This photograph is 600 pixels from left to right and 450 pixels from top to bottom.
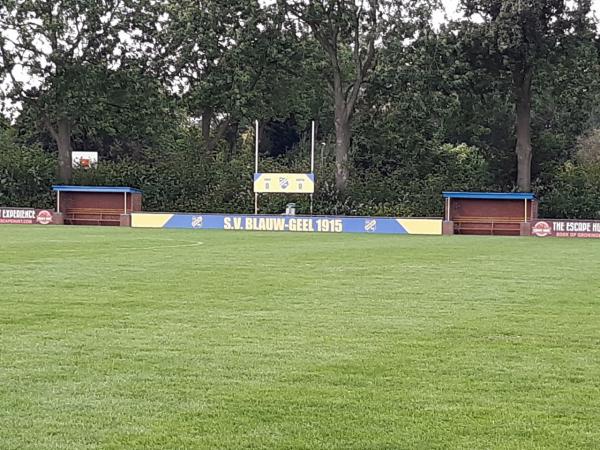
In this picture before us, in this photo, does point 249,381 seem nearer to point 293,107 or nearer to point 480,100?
point 480,100

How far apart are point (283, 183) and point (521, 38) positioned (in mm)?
16686

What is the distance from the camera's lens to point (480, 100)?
216 ft

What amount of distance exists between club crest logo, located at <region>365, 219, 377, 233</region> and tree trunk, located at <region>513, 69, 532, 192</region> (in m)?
13.5

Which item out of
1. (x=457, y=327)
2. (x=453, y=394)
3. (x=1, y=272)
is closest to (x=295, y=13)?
(x=1, y=272)

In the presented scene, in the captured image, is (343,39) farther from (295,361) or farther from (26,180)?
(295,361)

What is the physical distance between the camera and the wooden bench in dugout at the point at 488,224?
5694 cm

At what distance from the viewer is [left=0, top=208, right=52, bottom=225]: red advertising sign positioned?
59.7 m

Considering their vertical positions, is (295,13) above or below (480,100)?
above

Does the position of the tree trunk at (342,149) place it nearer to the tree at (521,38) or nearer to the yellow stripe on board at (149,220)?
the tree at (521,38)

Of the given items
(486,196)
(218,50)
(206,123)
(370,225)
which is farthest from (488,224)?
(206,123)

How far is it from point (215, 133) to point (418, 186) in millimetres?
16841

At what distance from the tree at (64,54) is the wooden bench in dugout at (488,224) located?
25111 mm

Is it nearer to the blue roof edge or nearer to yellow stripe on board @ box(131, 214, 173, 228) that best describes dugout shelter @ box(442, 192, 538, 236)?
the blue roof edge

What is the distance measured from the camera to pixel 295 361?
10172 mm
